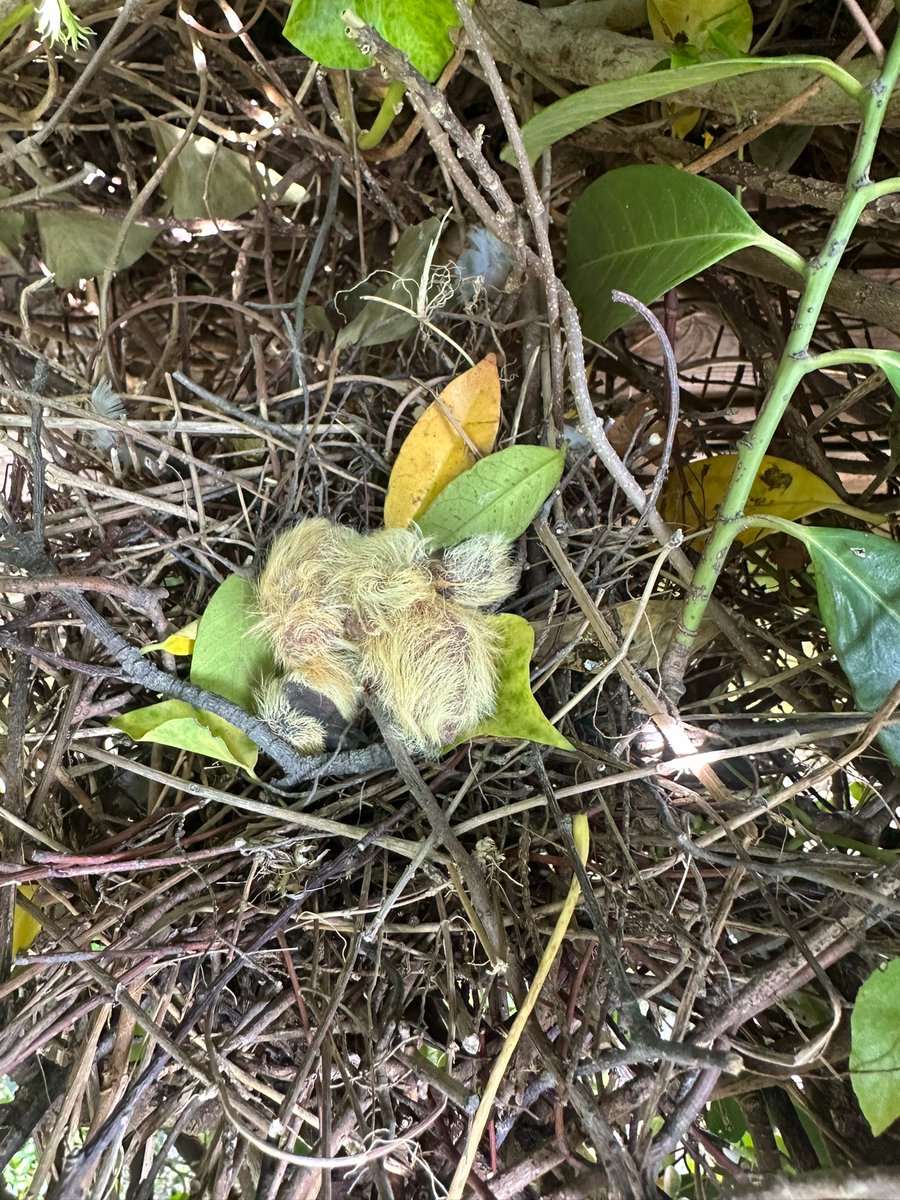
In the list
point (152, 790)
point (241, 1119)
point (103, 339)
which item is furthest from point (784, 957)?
point (103, 339)

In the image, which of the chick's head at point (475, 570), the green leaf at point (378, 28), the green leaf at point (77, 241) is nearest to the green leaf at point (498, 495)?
the chick's head at point (475, 570)

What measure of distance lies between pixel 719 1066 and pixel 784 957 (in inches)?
5.9

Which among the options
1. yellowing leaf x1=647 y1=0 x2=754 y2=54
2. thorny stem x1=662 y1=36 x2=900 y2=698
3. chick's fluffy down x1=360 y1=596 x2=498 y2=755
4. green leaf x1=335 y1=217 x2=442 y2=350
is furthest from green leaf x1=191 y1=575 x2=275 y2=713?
yellowing leaf x1=647 y1=0 x2=754 y2=54

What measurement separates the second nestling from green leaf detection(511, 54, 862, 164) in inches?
11.3

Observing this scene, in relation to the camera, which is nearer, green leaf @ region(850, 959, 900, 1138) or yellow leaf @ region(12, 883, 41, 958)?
green leaf @ region(850, 959, 900, 1138)

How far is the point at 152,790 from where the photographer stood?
2.18 ft

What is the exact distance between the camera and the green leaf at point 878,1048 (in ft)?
1.60

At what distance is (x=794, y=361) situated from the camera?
20.3 inches

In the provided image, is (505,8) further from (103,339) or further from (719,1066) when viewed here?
(719,1066)

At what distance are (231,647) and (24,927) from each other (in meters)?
0.29

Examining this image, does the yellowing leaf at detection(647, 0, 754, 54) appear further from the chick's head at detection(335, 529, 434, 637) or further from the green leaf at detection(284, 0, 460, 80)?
the chick's head at detection(335, 529, 434, 637)

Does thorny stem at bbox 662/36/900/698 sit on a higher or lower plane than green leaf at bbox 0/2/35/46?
lower

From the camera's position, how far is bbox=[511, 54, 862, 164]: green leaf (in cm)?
48

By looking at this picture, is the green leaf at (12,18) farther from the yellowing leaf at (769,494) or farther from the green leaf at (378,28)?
the yellowing leaf at (769,494)
